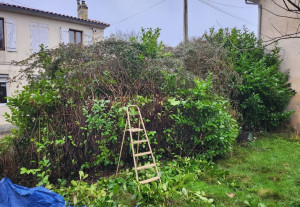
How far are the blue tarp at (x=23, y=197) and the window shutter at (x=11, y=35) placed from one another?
1097 cm

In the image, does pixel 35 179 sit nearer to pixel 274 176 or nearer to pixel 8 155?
pixel 8 155

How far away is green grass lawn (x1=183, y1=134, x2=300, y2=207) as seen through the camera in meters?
3.33

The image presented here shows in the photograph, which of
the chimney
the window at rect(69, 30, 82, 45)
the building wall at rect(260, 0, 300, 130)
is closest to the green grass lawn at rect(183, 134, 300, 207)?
the building wall at rect(260, 0, 300, 130)

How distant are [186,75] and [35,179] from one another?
4.11m

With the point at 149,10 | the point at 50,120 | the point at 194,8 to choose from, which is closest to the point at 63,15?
the point at 149,10

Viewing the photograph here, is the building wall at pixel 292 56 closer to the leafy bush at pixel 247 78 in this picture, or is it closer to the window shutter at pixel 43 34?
the leafy bush at pixel 247 78

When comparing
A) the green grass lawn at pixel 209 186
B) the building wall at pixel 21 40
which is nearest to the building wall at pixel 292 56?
the green grass lawn at pixel 209 186

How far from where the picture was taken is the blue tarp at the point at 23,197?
2549mm

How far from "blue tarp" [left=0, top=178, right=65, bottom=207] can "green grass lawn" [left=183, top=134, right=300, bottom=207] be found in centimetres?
202

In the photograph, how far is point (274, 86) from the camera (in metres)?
7.52

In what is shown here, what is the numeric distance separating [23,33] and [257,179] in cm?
1239

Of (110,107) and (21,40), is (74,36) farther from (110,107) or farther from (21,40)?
(110,107)

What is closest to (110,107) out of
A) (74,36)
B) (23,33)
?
(23,33)

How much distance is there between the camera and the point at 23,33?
1180cm
